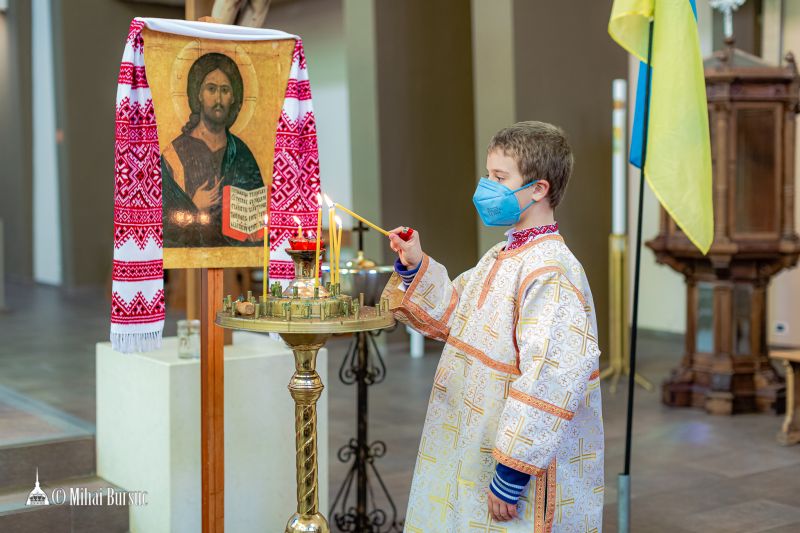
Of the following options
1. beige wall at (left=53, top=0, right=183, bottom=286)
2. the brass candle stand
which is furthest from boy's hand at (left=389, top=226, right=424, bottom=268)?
beige wall at (left=53, top=0, right=183, bottom=286)

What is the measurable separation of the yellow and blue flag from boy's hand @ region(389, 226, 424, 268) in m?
0.73

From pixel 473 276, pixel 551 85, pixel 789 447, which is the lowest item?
pixel 789 447

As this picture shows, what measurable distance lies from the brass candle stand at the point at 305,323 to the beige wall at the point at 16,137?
40.5 ft

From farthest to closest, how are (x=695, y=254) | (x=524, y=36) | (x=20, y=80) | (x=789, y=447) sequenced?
(x=20, y=80)
(x=524, y=36)
(x=695, y=254)
(x=789, y=447)

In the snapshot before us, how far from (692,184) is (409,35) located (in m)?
5.82

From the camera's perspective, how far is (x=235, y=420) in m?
3.60

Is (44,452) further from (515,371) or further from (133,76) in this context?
(515,371)

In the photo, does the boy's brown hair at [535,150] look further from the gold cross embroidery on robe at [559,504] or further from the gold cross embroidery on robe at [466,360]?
the gold cross embroidery on robe at [559,504]

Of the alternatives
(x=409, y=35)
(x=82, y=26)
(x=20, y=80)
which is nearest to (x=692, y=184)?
(x=409, y=35)

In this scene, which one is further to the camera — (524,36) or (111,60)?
(111,60)

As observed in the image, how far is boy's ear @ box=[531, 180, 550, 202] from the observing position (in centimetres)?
237

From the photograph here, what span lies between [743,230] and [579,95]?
1.75m

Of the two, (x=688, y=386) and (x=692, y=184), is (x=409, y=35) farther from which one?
(x=692, y=184)

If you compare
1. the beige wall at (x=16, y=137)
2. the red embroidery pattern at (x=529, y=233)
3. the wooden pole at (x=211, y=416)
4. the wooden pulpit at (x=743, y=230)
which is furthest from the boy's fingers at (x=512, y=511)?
the beige wall at (x=16, y=137)
